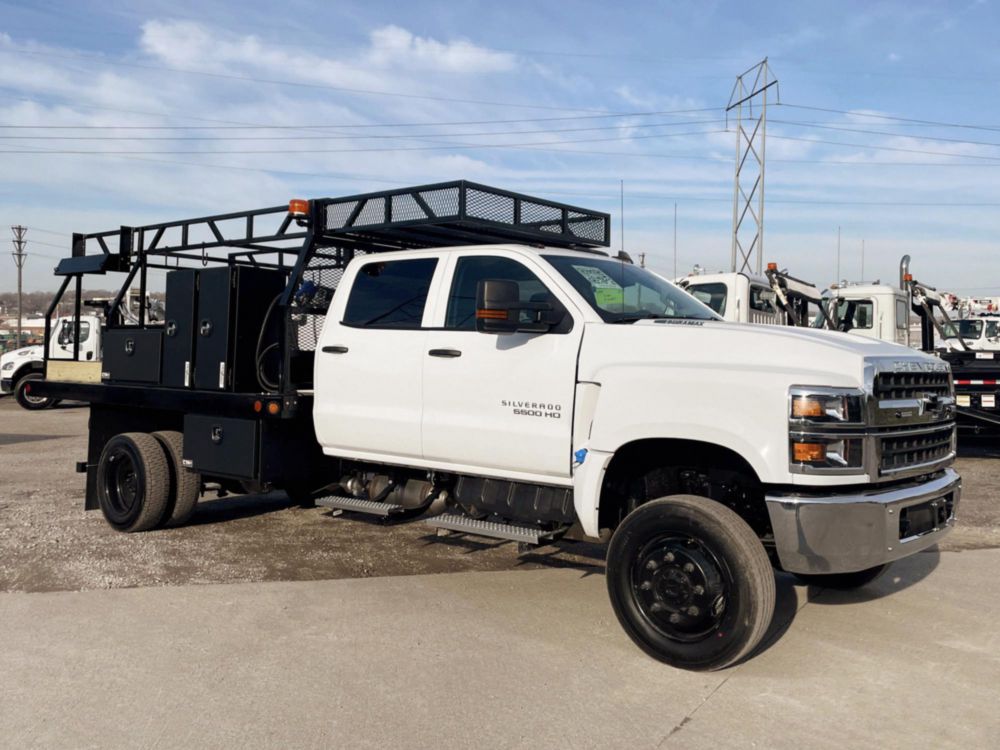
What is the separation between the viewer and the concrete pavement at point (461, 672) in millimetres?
3834

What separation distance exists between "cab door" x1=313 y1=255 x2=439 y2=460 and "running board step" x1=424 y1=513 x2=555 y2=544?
0.45m

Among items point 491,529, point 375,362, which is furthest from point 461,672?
point 375,362

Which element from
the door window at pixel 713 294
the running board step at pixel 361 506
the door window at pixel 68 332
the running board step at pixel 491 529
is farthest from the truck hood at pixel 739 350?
the door window at pixel 68 332

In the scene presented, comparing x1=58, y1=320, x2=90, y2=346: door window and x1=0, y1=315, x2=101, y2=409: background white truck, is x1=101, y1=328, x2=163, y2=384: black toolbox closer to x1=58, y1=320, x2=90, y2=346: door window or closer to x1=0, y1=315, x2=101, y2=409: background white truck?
x1=0, y1=315, x2=101, y2=409: background white truck

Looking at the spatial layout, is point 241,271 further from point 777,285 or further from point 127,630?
point 777,285

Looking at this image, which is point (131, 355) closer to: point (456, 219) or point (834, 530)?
point (456, 219)

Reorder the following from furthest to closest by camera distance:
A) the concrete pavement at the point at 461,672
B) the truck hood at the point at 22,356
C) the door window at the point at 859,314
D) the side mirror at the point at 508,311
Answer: the truck hood at the point at 22,356 → the door window at the point at 859,314 → the side mirror at the point at 508,311 → the concrete pavement at the point at 461,672

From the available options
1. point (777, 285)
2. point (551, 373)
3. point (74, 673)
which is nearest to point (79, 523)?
point (74, 673)

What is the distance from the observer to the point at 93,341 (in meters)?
21.6

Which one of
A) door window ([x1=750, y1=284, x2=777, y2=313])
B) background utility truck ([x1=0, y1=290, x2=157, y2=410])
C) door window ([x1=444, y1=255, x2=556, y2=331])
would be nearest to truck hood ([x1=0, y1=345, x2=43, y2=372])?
background utility truck ([x1=0, y1=290, x2=157, y2=410])

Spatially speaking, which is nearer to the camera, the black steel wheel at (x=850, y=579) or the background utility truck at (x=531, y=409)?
the background utility truck at (x=531, y=409)

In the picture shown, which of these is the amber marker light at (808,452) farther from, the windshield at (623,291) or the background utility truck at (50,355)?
the background utility truck at (50,355)

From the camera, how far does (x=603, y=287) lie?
5590mm

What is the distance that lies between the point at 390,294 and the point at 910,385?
3253 mm
